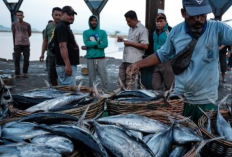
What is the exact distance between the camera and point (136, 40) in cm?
495

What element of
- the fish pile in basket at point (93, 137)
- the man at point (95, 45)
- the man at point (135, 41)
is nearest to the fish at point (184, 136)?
the fish pile in basket at point (93, 137)

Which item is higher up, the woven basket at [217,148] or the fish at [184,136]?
the fish at [184,136]

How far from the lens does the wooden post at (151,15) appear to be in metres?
4.89

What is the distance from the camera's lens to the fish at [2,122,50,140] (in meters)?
1.54

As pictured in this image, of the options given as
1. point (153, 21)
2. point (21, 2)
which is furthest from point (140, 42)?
point (21, 2)

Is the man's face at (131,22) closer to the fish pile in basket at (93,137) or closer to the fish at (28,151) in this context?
the fish pile in basket at (93,137)

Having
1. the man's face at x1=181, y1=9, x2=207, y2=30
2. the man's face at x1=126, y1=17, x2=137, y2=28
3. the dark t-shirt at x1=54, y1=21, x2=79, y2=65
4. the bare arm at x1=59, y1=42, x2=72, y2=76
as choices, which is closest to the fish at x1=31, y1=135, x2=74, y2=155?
the man's face at x1=181, y1=9, x2=207, y2=30

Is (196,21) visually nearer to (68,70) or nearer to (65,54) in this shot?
(65,54)

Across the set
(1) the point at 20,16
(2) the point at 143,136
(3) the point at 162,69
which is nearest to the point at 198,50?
(2) the point at 143,136

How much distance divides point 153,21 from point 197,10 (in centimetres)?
296

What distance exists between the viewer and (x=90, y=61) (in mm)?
5527

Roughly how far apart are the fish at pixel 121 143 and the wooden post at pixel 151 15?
3.79m

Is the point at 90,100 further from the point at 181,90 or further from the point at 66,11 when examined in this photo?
the point at 66,11

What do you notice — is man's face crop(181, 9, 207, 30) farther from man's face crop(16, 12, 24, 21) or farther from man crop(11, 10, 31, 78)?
man crop(11, 10, 31, 78)
